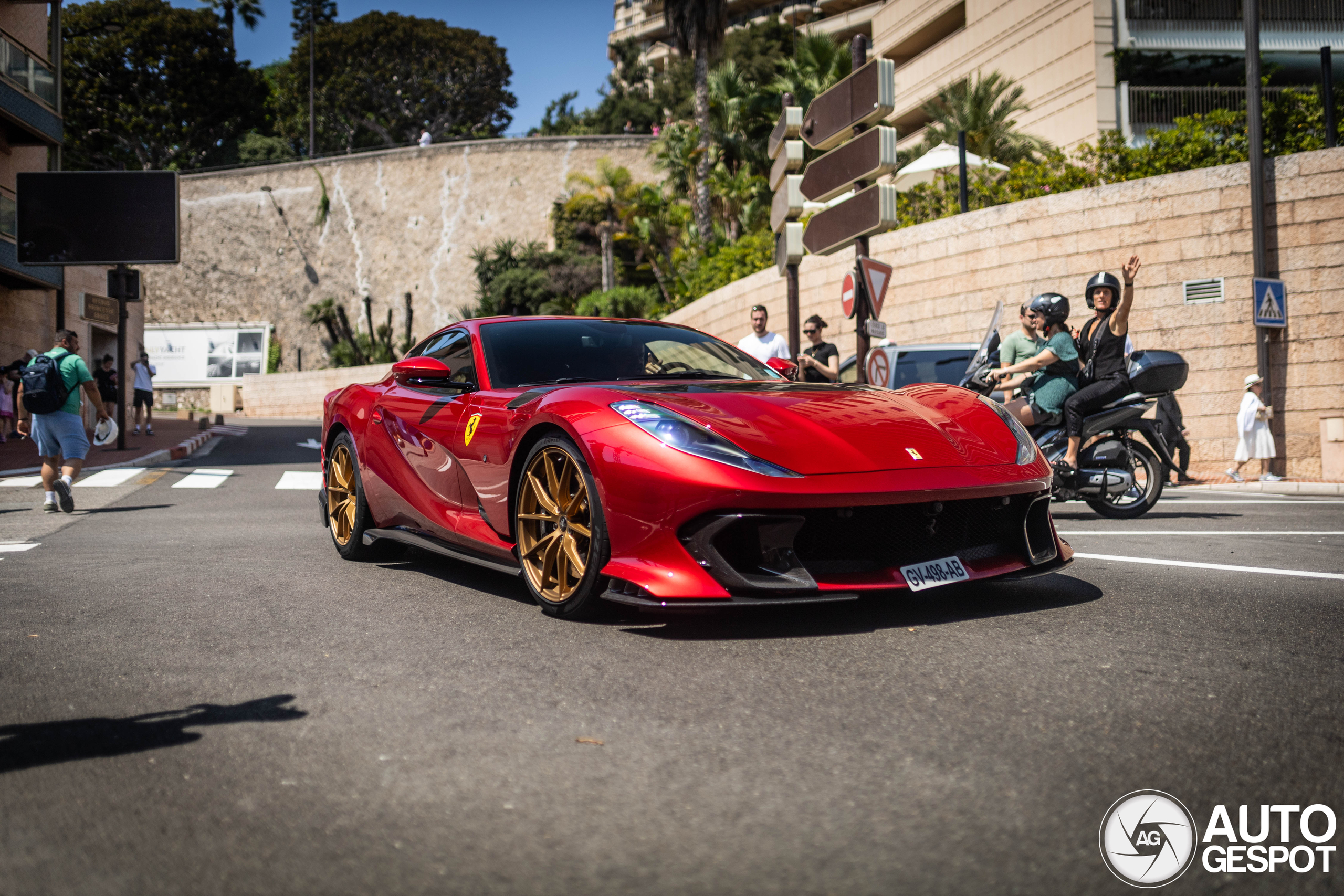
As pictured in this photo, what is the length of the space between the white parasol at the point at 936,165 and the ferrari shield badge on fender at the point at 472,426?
15.8 m

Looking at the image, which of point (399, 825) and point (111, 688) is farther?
point (111, 688)

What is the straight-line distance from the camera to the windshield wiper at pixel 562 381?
5.06 meters

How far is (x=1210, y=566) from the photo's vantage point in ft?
18.5

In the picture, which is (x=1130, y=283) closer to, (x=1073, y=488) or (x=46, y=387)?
(x=1073, y=488)

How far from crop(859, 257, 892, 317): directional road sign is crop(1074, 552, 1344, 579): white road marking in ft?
17.2

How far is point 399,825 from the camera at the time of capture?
228 cm

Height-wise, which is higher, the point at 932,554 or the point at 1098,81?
the point at 1098,81

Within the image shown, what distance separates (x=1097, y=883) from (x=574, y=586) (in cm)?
259

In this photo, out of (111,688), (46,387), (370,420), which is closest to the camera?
(111,688)

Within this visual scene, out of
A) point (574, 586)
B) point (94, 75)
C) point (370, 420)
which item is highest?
point (94, 75)

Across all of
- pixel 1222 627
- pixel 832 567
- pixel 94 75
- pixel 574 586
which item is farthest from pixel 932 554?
pixel 94 75

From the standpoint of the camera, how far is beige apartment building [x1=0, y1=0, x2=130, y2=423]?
2311 centimetres

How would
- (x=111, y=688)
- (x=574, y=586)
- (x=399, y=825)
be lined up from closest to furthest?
(x=399, y=825) → (x=111, y=688) → (x=574, y=586)

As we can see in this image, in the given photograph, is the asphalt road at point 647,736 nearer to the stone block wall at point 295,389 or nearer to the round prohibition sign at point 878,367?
the round prohibition sign at point 878,367
